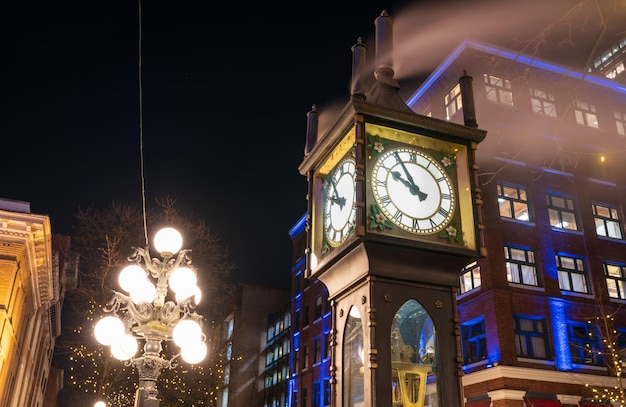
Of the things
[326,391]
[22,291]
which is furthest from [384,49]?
[326,391]

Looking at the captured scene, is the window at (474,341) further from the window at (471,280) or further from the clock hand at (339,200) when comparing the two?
the clock hand at (339,200)

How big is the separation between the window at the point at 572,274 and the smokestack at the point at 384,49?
22.6 metres

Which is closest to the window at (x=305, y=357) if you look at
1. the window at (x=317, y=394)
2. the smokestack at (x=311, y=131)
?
the window at (x=317, y=394)

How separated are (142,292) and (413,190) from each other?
4.78 metres

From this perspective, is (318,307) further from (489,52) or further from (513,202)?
(489,52)

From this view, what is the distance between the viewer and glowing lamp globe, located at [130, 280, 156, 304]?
7.86 meters

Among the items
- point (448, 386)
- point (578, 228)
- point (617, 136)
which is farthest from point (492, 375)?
point (448, 386)

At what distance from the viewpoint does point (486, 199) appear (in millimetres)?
24875

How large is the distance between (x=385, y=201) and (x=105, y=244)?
1721 centimetres

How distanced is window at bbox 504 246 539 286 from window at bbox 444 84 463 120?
7.89m

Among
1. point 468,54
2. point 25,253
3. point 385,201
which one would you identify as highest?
point 468,54

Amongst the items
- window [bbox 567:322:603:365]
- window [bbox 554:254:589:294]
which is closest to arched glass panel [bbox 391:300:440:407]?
window [bbox 567:322:603:365]

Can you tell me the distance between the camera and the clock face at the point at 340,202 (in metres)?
4.80

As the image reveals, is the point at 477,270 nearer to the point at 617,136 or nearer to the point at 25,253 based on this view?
the point at 617,136
